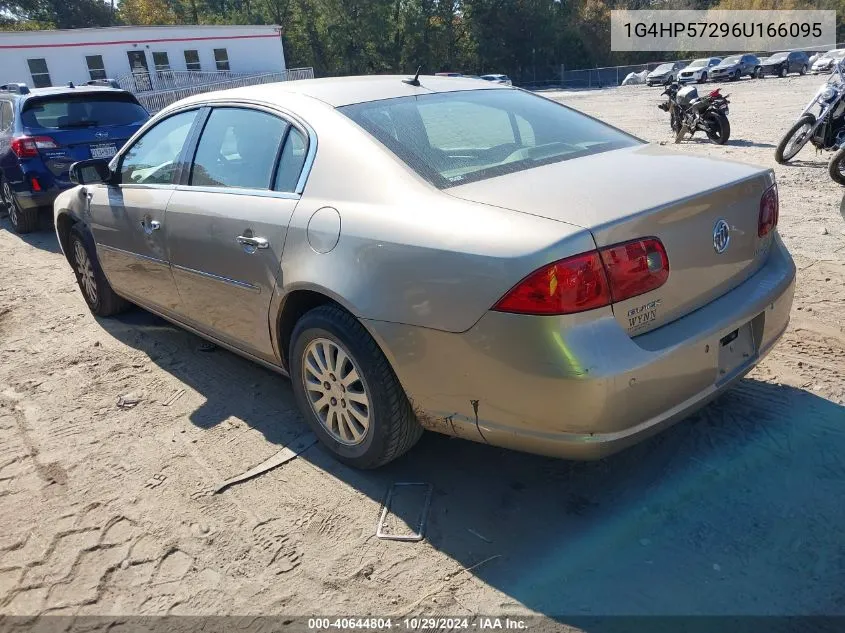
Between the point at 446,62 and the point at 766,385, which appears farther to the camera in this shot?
the point at 446,62

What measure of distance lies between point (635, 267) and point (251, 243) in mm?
1746

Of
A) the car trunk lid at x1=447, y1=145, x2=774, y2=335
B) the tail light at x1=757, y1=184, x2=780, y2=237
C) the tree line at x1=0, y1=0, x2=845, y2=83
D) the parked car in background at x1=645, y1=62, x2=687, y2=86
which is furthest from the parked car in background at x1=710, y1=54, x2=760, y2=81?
the car trunk lid at x1=447, y1=145, x2=774, y2=335

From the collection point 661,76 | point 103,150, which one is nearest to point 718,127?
point 103,150

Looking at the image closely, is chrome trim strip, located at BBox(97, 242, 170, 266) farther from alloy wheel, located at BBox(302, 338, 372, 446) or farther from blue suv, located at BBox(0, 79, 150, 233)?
blue suv, located at BBox(0, 79, 150, 233)

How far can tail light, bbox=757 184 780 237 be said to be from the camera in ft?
9.12

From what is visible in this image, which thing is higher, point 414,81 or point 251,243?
point 414,81

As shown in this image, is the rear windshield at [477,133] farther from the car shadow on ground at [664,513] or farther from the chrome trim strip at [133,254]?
the chrome trim strip at [133,254]

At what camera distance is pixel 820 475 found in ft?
8.88

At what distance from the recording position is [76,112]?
816 cm

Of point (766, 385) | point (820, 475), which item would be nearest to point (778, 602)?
point (820, 475)

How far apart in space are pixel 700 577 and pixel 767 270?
1357 mm

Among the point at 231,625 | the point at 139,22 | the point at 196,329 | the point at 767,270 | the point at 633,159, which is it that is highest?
the point at 139,22

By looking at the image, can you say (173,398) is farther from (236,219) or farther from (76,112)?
(76,112)

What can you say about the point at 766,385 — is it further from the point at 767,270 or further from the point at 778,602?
the point at 778,602
